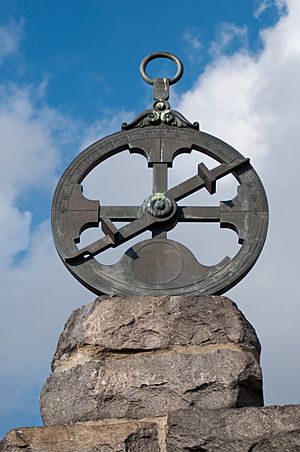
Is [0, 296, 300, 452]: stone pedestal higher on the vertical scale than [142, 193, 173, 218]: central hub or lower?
lower

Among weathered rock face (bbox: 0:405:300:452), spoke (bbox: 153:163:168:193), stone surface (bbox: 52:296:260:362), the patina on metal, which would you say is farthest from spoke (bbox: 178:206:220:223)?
weathered rock face (bbox: 0:405:300:452)

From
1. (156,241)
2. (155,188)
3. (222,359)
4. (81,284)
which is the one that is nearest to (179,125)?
(155,188)

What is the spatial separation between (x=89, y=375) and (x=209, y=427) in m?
0.62

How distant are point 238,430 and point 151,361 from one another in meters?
0.54

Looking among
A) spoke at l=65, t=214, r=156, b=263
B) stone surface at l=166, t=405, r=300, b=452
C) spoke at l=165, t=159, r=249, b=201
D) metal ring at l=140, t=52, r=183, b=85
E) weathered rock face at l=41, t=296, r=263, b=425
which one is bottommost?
stone surface at l=166, t=405, r=300, b=452

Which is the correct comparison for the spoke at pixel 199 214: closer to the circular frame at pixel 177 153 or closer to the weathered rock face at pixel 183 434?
the circular frame at pixel 177 153

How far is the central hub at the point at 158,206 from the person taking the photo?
14.9 ft

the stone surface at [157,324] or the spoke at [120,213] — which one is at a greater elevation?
the spoke at [120,213]

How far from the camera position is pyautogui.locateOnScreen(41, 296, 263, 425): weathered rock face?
13.0 ft

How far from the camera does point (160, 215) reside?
4543mm

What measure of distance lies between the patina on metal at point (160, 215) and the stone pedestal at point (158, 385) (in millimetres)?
157

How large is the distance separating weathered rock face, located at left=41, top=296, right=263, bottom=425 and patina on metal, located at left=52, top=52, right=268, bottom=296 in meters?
0.15

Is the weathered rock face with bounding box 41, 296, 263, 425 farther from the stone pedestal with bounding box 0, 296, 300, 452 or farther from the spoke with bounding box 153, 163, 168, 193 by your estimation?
the spoke with bounding box 153, 163, 168, 193

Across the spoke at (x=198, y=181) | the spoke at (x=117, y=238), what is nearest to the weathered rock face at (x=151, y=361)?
the spoke at (x=117, y=238)
